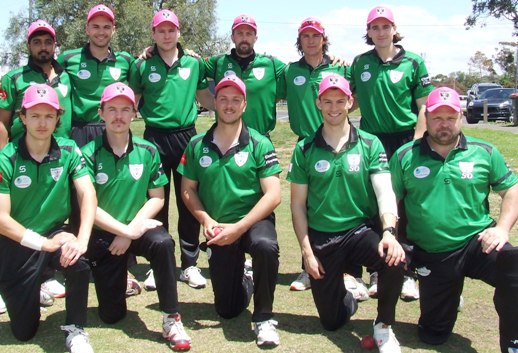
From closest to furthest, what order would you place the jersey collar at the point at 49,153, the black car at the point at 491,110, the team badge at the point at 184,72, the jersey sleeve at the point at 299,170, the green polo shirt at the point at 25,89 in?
1. the jersey collar at the point at 49,153
2. the jersey sleeve at the point at 299,170
3. the green polo shirt at the point at 25,89
4. the team badge at the point at 184,72
5. the black car at the point at 491,110

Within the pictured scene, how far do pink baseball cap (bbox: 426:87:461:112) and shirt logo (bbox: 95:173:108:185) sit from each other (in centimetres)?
259

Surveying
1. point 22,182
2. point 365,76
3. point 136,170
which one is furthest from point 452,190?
point 22,182

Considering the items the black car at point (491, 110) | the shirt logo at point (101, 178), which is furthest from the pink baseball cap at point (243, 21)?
the black car at point (491, 110)

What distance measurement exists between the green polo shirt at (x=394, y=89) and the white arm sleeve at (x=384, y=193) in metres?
1.31

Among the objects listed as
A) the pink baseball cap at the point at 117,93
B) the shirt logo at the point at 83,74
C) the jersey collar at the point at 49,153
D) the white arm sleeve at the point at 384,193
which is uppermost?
the shirt logo at the point at 83,74

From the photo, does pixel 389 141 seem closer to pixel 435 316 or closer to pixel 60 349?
pixel 435 316

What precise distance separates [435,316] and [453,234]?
0.63 m

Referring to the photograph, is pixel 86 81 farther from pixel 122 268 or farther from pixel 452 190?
pixel 452 190

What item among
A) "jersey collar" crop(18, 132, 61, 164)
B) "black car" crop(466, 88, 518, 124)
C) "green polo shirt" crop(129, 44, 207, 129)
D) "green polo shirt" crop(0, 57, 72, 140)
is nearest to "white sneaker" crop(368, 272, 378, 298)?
"green polo shirt" crop(129, 44, 207, 129)

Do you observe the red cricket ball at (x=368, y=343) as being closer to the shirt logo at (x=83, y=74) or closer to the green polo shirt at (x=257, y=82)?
the green polo shirt at (x=257, y=82)

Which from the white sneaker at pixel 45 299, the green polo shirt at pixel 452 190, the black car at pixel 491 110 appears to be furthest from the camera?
the black car at pixel 491 110

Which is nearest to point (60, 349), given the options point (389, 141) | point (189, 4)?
point (389, 141)

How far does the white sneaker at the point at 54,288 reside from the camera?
19.0ft

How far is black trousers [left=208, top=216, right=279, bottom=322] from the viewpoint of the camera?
4.79 meters
